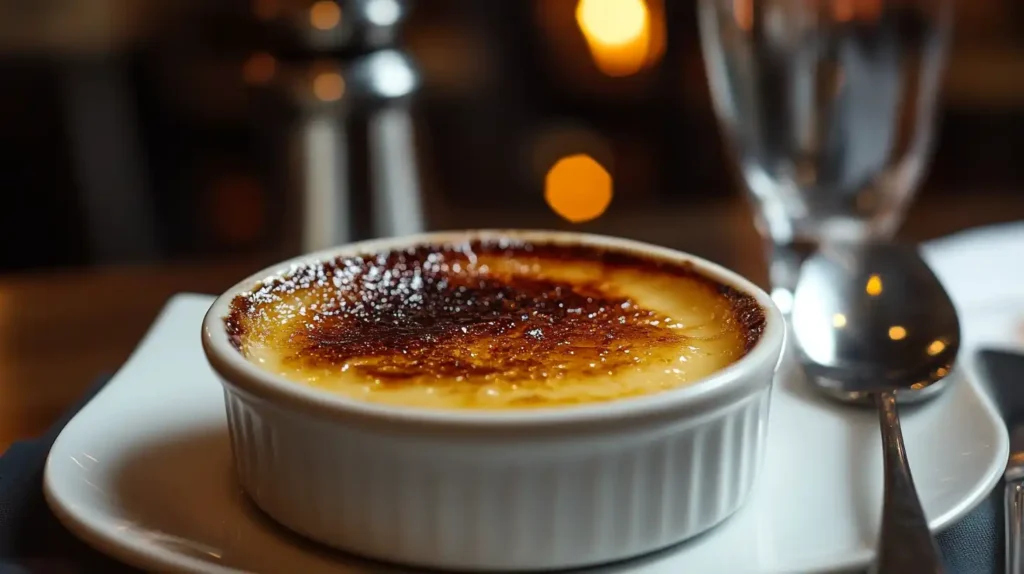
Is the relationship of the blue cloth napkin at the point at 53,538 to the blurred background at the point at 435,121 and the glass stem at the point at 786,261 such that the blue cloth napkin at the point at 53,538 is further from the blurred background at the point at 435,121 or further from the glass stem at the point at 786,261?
the blurred background at the point at 435,121

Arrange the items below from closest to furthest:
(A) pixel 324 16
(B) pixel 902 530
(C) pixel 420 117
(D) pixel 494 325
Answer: (B) pixel 902 530, (D) pixel 494 325, (A) pixel 324 16, (C) pixel 420 117

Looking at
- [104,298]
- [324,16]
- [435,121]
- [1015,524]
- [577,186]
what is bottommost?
[577,186]

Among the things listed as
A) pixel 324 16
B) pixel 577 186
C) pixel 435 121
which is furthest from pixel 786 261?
pixel 435 121

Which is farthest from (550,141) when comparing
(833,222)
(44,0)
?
(833,222)

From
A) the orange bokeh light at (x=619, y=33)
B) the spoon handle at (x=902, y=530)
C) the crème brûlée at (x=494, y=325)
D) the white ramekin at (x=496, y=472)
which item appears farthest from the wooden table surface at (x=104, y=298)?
the orange bokeh light at (x=619, y=33)

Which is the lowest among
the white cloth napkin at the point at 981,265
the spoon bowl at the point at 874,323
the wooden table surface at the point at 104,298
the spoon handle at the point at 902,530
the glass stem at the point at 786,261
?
the wooden table surface at the point at 104,298

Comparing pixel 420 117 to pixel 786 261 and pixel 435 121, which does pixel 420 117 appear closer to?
pixel 435 121
